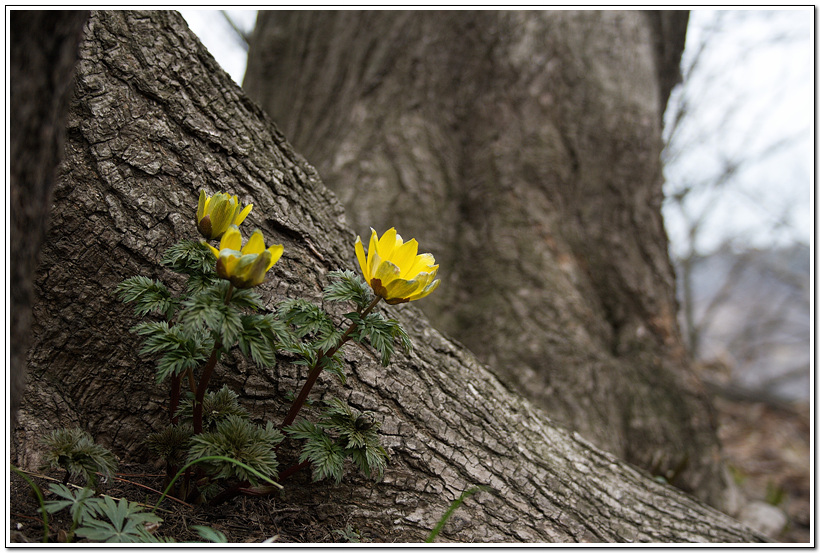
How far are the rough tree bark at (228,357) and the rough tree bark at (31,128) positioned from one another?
53 cm

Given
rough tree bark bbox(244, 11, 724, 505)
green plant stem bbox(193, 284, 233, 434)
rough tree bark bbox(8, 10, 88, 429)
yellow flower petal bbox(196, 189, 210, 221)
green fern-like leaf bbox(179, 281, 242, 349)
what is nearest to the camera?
rough tree bark bbox(8, 10, 88, 429)

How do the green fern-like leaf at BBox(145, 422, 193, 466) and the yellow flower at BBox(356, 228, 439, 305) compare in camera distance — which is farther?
the green fern-like leaf at BBox(145, 422, 193, 466)

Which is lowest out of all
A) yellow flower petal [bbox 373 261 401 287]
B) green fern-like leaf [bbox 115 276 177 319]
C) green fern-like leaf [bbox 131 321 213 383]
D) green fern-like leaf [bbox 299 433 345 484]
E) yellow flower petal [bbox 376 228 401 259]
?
green fern-like leaf [bbox 299 433 345 484]

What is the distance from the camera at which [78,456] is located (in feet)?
3.79

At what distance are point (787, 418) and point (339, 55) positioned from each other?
6822 millimetres

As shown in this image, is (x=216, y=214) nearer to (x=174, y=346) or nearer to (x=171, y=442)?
(x=174, y=346)

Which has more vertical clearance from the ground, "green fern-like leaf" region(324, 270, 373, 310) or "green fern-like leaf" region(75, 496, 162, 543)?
"green fern-like leaf" region(324, 270, 373, 310)

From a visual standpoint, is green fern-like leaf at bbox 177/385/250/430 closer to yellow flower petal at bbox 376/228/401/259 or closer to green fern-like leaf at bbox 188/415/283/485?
green fern-like leaf at bbox 188/415/283/485

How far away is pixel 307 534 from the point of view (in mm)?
1436

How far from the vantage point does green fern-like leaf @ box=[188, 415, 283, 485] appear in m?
1.19

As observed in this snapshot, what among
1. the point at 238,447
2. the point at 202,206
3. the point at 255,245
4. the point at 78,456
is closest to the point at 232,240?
the point at 255,245

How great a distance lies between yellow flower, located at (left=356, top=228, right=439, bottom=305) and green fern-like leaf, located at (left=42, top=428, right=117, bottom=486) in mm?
728

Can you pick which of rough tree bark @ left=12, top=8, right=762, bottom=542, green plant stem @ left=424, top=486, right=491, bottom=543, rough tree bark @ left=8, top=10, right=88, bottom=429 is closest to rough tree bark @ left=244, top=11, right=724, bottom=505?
rough tree bark @ left=12, top=8, right=762, bottom=542

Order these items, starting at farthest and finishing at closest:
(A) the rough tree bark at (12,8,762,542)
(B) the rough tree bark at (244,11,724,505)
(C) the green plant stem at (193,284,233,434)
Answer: (B) the rough tree bark at (244,11,724,505) → (A) the rough tree bark at (12,8,762,542) → (C) the green plant stem at (193,284,233,434)
